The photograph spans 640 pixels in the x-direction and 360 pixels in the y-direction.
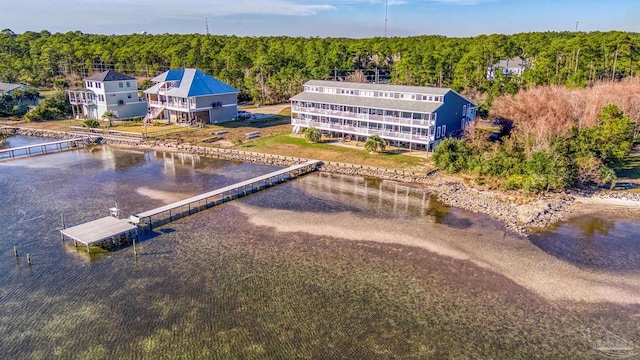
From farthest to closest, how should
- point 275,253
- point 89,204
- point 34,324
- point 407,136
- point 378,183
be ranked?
point 407,136 → point 378,183 → point 89,204 → point 275,253 → point 34,324

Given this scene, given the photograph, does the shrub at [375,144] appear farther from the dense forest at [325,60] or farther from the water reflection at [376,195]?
the dense forest at [325,60]

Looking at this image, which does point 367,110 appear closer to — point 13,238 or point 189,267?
point 189,267

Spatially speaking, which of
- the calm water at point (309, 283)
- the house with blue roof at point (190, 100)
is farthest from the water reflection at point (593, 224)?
the house with blue roof at point (190, 100)

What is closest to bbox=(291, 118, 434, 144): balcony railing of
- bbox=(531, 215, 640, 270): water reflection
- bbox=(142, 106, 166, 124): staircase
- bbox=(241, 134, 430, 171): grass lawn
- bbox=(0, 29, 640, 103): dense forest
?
bbox=(241, 134, 430, 171): grass lawn

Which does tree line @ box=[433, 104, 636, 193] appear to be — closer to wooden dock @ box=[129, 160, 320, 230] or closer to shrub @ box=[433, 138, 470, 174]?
shrub @ box=[433, 138, 470, 174]

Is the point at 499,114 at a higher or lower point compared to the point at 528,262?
higher

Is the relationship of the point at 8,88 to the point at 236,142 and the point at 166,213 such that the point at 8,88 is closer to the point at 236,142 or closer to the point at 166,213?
the point at 236,142

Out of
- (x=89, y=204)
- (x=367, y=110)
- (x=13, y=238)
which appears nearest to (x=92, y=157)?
(x=89, y=204)
